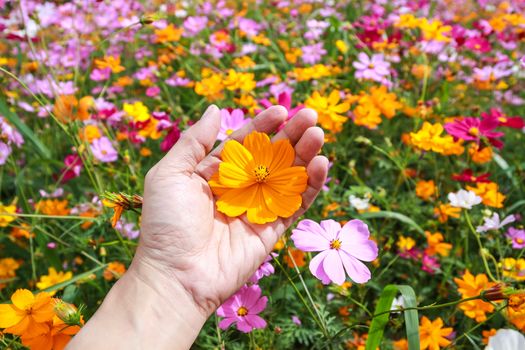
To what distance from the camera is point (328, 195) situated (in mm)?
1313

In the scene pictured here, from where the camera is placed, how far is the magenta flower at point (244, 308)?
2.84 ft

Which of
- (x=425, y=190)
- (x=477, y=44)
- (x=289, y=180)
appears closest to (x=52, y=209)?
(x=289, y=180)

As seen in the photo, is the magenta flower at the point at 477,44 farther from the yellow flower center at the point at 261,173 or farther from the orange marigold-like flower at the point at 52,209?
the orange marigold-like flower at the point at 52,209

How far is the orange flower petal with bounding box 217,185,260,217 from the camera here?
0.91m

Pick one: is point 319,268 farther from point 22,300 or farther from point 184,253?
point 22,300

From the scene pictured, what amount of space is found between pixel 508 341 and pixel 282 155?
0.54 metres

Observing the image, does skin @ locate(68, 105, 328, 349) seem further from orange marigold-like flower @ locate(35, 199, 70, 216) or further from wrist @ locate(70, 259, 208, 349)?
Answer: orange marigold-like flower @ locate(35, 199, 70, 216)

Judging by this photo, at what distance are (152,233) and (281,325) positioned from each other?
48cm

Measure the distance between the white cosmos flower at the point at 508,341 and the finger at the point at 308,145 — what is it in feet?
1.60

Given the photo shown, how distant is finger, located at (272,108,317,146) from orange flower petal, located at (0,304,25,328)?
25.0 inches

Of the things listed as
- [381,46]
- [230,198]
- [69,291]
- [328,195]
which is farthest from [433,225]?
[69,291]

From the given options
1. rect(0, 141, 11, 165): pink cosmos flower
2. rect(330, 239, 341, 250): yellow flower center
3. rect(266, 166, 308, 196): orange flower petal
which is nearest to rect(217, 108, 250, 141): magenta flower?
rect(266, 166, 308, 196): orange flower petal

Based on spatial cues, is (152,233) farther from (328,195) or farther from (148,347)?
(328,195)

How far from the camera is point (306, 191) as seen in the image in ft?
3.07
